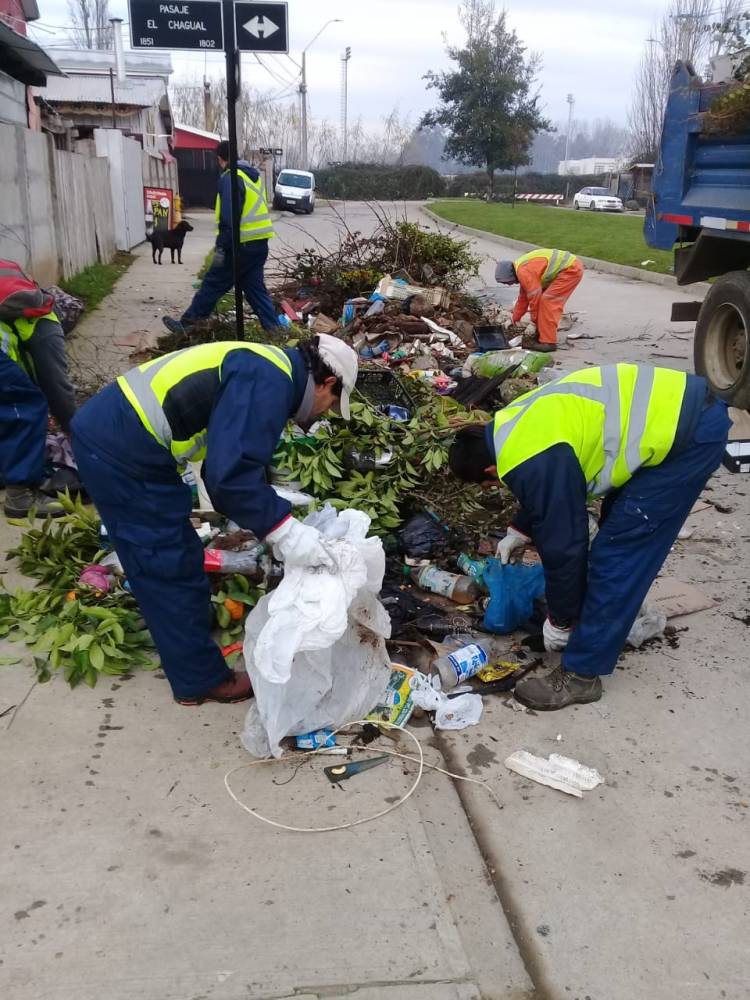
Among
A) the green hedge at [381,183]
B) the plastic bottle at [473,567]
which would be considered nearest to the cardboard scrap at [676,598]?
the plastic bottle at [473,567]

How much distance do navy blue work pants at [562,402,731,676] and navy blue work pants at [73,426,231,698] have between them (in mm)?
1344

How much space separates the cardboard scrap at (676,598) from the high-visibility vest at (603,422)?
1.22 metres

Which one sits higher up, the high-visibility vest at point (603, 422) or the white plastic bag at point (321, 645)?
the high-visibility vest at point (603, 422)

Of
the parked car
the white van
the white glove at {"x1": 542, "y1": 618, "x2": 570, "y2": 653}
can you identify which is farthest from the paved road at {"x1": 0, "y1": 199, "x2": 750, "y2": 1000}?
the parked car

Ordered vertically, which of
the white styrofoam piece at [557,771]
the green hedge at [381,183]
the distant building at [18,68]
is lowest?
the white styrofoam piece at [557,771]

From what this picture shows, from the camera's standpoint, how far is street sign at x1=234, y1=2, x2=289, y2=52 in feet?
16.6

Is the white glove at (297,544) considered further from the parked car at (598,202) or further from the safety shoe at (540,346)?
the parked car at (598,202)

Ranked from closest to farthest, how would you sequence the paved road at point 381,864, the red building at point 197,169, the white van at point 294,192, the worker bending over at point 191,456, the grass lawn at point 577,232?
1. the paved road at point 381,864
2. the worker bending over at point 191,456
3. the grass lawn at point 577,232
4. the white van at point 294,192
5. the red building at point 197,169

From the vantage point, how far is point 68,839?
94.2 inches

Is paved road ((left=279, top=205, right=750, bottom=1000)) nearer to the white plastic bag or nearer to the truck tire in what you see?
the white plastic bag

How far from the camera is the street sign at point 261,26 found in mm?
5062

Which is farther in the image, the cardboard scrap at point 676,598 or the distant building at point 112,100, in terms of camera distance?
the distant building at point 112,100

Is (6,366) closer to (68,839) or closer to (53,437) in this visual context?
(53,437)

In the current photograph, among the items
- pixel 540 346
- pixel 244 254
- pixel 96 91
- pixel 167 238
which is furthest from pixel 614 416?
pixel 96 91
